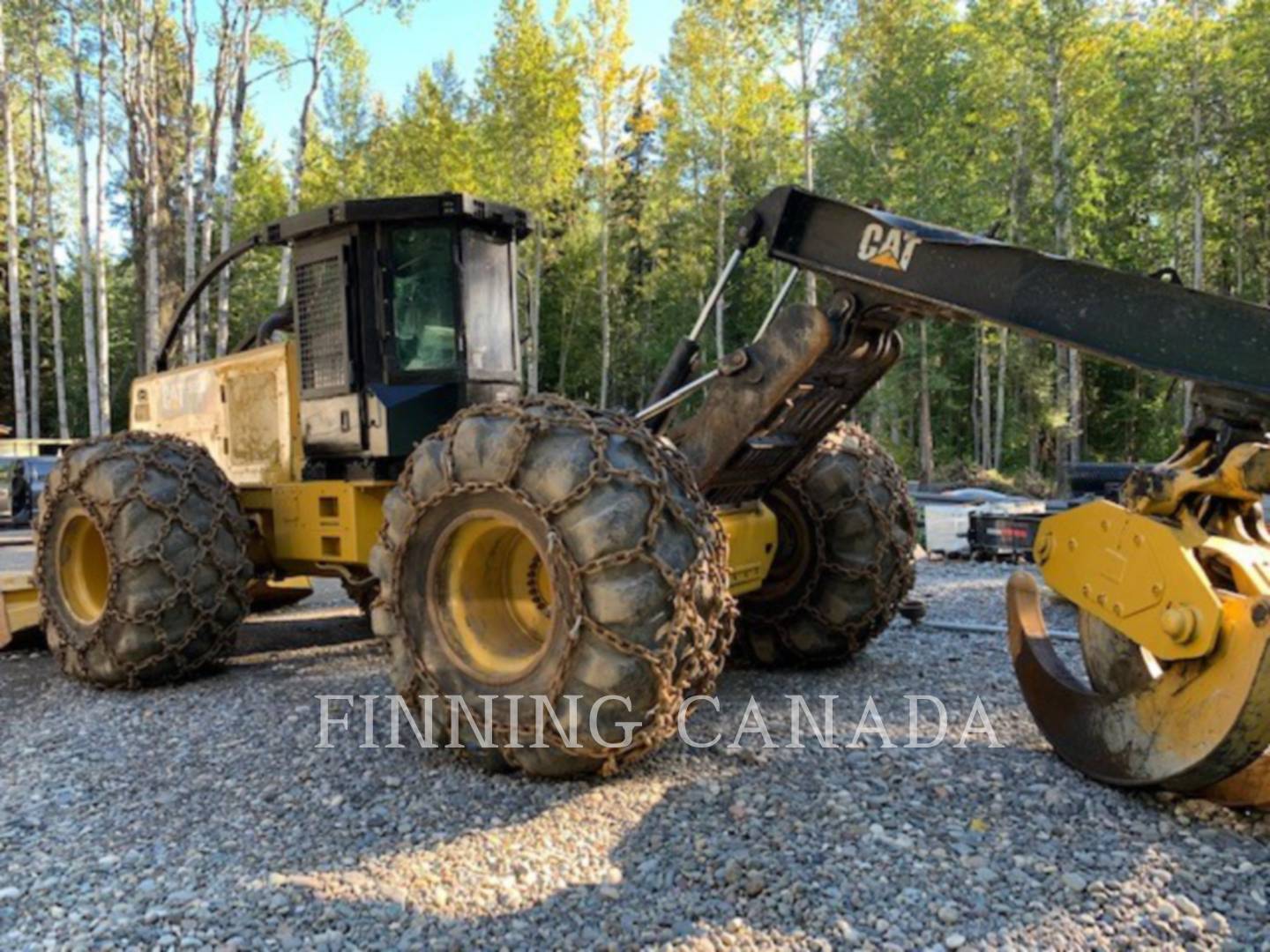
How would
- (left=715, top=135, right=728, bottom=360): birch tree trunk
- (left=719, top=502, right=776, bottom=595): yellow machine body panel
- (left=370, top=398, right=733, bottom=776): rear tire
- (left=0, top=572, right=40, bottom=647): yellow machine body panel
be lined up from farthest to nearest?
1. (left=715, top=135, right=728, bottom=360): birch tree trunk
2. (left=0, top=572, right=40, bottom=647): yellow machine body panel
3. (left=719, top=502, right=776, bottom=595): yellow machine body panel
4. (left=370, top=398, right=733, bottom=776): rear tire

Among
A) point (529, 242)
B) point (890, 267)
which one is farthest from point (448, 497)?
point (529, 242)

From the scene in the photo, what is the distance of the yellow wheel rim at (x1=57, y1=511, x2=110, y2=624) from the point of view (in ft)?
17.4

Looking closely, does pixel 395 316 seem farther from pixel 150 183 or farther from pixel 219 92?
pixel 219 92

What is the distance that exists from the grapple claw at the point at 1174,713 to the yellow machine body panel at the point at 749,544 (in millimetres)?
1219

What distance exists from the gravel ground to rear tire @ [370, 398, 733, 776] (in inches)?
10.7

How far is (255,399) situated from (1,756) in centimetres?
230

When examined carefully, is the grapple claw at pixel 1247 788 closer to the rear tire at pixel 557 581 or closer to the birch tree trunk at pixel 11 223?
the rear tire at pixel 557 581

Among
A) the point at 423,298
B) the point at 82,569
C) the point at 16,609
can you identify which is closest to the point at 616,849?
the point at 423,298

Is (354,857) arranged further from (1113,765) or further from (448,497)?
(1113,765)

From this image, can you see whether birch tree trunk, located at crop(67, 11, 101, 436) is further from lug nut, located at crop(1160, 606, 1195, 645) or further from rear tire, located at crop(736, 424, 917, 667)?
lug nut, located at crop(1160, 606, 1195, 645)

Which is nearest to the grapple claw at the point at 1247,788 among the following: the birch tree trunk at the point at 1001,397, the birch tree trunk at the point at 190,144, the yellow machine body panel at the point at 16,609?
the yellow machine body panel at the point at 16,609

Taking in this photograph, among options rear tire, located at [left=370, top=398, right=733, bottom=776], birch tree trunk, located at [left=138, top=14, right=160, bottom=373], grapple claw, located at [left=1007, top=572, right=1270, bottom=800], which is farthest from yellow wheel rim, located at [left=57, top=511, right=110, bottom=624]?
birch tree trunk, located at [left=138, top=14, right=160, bottom=373]

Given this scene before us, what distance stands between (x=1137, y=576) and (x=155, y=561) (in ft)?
14.2

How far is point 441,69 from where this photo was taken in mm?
29656
